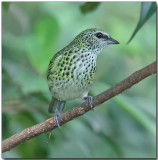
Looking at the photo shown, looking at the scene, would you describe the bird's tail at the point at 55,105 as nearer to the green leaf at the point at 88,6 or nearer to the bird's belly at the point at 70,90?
the bird's belly at the point at 70,90

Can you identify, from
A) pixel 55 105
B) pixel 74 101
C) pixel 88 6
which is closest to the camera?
pixel 88 6

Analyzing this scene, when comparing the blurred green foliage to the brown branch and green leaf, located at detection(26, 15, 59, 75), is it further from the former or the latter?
the brown branch

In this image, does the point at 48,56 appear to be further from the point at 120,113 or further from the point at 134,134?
the point at 134,134

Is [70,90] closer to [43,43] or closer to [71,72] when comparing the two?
[71,72]

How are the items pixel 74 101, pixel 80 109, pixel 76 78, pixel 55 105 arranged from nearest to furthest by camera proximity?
pixel 80 109
pixel 76 78
pixel 55 105
pixel 74 101

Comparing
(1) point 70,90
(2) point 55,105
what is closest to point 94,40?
(1) point 70,90

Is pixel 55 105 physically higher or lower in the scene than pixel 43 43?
lower

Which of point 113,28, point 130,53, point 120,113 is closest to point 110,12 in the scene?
point 113,28

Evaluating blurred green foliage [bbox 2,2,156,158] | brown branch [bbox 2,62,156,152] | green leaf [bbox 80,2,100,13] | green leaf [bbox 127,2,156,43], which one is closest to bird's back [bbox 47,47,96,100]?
blurred green foliage [bbox 2,2,156,158]
